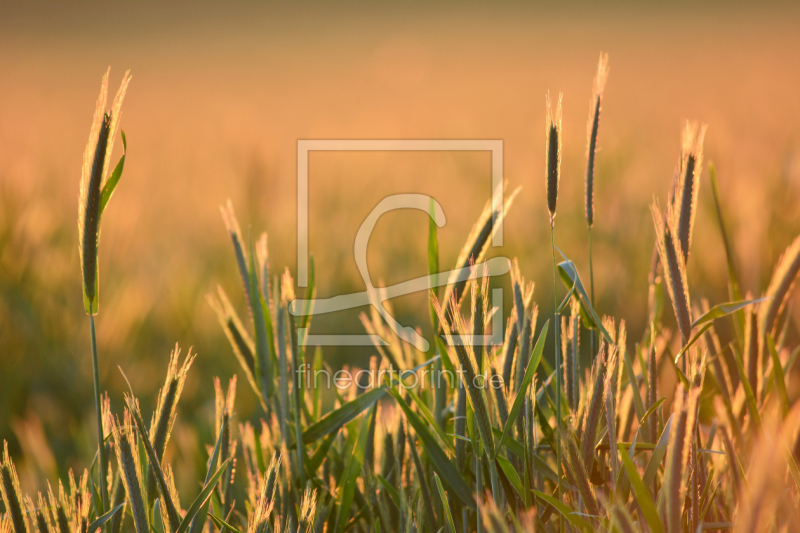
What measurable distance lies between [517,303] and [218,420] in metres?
0.28

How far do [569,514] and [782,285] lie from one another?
28 centimetres

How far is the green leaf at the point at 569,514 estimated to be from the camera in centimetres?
42

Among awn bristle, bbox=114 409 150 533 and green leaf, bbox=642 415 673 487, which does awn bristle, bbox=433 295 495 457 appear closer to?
green leaf, bbox=642 415 673 487

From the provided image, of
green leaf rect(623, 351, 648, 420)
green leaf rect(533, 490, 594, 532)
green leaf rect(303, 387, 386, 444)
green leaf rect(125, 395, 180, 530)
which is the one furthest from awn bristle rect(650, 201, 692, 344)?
green leaf rect(125, 395, 180, 530)

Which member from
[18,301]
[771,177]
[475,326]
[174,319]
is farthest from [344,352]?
[771,177]

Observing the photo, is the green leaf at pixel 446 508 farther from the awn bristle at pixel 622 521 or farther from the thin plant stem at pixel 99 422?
the thin plant stem at pixel 99 422

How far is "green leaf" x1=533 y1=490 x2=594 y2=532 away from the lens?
0.42 m

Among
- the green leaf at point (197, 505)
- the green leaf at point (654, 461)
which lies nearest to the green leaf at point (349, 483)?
the green leaf at point (197, 505)

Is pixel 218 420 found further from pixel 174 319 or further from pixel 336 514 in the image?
pixel 174 319

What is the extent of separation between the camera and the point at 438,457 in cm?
49

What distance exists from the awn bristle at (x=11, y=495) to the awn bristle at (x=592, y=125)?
18.0 inches

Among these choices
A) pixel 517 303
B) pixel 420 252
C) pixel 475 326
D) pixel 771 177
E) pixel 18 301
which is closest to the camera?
pixel 475 326

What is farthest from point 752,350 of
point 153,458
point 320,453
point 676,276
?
point 153,458

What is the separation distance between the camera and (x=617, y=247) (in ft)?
5.01
